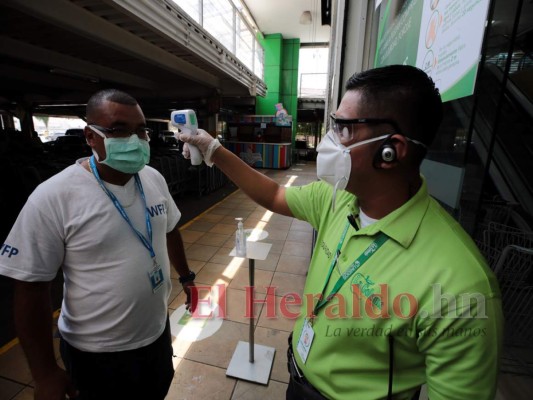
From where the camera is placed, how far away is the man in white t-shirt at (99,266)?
106 centimetres

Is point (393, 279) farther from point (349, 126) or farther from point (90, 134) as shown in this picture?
point (90, 134)

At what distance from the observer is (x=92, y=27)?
12.1 feet

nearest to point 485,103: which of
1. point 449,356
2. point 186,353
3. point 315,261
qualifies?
point 315,261

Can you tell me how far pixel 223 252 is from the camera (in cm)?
408

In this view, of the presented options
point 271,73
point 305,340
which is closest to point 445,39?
point 305,340

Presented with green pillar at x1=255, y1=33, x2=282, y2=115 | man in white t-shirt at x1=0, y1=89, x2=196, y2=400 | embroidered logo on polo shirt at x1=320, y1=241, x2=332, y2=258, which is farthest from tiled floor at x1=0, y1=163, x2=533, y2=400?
green pillar at x1=255, y1=33, x2=282, y2=115

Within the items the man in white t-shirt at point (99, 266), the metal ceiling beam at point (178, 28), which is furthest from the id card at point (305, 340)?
the metal ceiling beam at point (178, 28)

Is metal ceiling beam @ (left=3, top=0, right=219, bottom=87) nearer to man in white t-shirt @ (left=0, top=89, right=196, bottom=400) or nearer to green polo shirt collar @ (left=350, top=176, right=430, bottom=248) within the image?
man in white t-shirt @ (left=0, top=89, right=196, bottom=400)

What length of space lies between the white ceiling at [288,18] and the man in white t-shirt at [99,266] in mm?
12846

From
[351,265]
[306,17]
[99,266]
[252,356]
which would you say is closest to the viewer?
[351,265]

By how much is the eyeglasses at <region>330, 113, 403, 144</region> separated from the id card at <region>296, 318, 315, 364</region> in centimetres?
67

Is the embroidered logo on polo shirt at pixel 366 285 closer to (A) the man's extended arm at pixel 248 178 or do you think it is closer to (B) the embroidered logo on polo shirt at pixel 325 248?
(B) the embroidered logo on polo shirt at pixel 325 248

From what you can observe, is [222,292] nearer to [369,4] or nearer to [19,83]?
[369,4]

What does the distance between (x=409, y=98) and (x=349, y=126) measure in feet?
0.58
